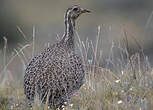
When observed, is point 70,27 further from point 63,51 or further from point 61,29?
point 61,29

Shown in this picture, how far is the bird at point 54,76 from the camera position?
24.9 ft

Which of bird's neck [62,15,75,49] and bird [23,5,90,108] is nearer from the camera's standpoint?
bird [23,5,90,108]

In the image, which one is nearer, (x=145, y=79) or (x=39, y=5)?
(x=145, y=79)

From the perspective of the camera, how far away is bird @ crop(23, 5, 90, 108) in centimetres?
758

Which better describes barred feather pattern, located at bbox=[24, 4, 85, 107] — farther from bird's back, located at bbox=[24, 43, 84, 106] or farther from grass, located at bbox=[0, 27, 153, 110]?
grass, located at bbox=[0, 27, 153, 110]

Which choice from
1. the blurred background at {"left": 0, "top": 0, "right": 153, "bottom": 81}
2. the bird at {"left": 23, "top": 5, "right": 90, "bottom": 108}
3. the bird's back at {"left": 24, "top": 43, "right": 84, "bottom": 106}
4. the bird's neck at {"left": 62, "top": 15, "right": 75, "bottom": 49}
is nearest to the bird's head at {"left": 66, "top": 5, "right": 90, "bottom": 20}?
the bird's neck at {"left": 62, "top": 15, "right": 75, "bottom": 49}

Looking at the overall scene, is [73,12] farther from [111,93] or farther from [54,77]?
[111,93]

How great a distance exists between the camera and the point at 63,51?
8.09 m

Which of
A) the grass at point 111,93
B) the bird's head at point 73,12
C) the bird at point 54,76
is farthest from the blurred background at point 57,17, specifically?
the bird at point 54,76

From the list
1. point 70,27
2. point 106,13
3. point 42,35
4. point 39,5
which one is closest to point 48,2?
point 39,5

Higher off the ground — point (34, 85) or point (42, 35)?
point (34, 85)

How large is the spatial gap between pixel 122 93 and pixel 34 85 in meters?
1.14

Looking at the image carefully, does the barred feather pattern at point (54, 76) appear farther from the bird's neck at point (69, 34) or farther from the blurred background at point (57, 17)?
the blurred background at point (57, 17)

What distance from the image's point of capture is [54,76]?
25.1 ft
